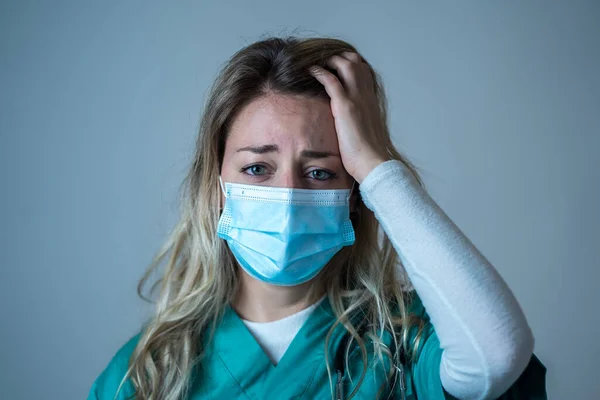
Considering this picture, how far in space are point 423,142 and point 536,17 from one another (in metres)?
0.64

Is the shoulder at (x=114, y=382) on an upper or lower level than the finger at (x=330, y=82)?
lower

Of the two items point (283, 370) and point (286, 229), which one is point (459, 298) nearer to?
point (286, 229)

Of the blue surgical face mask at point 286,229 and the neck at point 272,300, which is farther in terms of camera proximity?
the neck at point 272,300

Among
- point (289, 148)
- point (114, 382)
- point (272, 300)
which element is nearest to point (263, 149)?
point (289, 148)

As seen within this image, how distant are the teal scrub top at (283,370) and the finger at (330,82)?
57 cm

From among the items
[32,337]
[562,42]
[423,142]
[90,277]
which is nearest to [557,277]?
[423,142]

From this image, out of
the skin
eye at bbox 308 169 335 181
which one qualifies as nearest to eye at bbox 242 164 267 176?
the skin

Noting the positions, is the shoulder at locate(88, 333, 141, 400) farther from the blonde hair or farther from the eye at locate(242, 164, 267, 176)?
the eye at locate(242, 164, 267, 176)

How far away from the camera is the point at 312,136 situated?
148cm

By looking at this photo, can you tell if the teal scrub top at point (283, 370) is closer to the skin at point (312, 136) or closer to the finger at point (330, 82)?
the skin at point (312, 136)

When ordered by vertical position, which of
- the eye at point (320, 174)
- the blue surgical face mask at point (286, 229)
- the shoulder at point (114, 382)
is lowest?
the shoulder at point (114, 382)

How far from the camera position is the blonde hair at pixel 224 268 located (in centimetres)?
159

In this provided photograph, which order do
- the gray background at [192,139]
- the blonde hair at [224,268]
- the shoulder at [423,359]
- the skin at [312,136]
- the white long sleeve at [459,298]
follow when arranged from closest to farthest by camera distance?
the white long sleeve at [459,298]
the shoulder at [423,359]
the skin at [312,136]
the blonde hair at [224,268]
the gray background at [192,139]

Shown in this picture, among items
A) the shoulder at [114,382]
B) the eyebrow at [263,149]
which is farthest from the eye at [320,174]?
the shoulder at [114,382]
